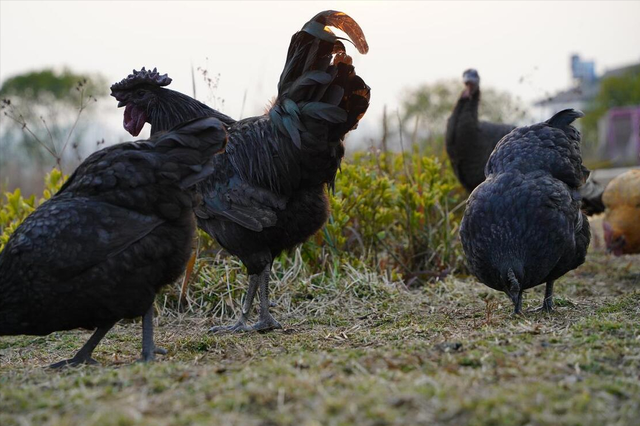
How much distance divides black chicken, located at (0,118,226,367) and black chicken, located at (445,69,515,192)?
5.44 metres

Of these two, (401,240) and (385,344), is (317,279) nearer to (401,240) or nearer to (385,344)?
(401,240)

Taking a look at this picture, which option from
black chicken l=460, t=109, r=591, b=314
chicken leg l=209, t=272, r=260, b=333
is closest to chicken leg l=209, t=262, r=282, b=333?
chicken leg l=209, t=272, r=260, b=333

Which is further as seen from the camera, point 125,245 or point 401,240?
point 401,240

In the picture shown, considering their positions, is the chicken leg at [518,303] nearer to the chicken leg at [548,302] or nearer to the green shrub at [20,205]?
the chicken leg at [548,302]

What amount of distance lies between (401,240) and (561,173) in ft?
8.93

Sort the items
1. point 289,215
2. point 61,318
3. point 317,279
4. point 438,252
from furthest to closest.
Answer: point 438,252, point 317,279, point 289,215, point 61,318

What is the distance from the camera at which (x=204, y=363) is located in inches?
154

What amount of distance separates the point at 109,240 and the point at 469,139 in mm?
6224

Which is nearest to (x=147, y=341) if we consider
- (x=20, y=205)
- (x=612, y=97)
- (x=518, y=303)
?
(x=518, y=303)

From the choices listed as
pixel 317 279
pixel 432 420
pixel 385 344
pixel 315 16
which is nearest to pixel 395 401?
pixel 432 420

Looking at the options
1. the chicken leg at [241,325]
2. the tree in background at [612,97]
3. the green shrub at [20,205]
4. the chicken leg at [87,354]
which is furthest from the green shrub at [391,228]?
the tree in background at [612,97]

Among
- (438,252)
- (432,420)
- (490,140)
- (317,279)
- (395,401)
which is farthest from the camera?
(490,140)

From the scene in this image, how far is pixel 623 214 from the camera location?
7.65 m

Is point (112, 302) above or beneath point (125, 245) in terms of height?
beneath
